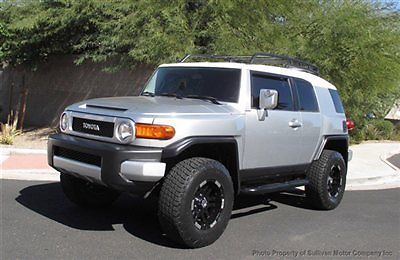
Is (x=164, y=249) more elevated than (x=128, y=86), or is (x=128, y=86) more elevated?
(x=128, y=86)

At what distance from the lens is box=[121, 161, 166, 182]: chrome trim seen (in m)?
4.89

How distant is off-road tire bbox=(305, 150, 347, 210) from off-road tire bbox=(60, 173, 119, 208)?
2.73 metres

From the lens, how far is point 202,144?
5.35 metres

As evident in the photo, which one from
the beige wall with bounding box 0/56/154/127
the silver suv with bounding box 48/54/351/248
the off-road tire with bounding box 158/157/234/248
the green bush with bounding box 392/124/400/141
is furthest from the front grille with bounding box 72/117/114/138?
the green bush with bounding box 392/124/400/141

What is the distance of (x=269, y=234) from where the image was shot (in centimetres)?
591

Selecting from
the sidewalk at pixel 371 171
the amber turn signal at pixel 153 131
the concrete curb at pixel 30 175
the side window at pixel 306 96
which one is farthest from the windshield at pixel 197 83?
the sidewalk at pixel 371 171

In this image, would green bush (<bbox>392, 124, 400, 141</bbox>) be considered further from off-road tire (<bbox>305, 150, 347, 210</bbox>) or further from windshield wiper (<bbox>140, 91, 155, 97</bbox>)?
windshield wiper (<bbox>140, 91, 155, 97</bbox>)

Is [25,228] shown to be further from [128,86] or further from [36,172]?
[128,86]

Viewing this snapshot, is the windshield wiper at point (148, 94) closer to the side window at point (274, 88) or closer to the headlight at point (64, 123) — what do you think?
the headlight at point (64, 123)

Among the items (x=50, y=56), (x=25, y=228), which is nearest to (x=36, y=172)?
(x=25, y=228)

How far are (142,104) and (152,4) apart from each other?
6624 mm

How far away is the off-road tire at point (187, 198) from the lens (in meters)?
4.98

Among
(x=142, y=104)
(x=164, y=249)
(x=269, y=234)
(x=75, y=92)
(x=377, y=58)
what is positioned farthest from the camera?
(x=75, y=92)

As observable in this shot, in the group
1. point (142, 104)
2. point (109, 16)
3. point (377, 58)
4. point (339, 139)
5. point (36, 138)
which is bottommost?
point (36, 138)
